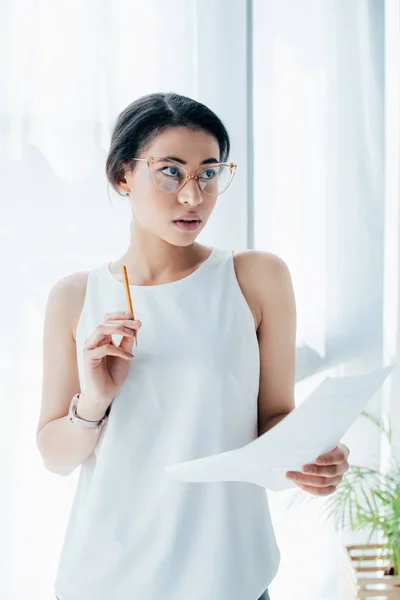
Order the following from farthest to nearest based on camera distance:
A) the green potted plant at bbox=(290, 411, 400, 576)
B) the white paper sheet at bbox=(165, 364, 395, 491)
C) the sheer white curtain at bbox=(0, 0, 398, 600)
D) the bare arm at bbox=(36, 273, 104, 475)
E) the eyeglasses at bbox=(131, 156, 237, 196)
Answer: the green potted plant at bbox=(290, 411, 400, 576)
the sheer white curtain at bbox=(0, 0, 398, 600)
the bare arm at bbox=(36, 273, 104, 475)
the eyeglasses at bbox=(131, 156, 237, 196)
the white paper sheet at bbox=(165, 364, 395, 491)

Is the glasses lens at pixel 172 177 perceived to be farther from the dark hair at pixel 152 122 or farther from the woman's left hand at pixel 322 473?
the woman's left hand at pixel 322 473

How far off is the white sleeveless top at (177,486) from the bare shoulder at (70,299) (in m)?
0.14

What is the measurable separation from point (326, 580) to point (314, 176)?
4.44ft

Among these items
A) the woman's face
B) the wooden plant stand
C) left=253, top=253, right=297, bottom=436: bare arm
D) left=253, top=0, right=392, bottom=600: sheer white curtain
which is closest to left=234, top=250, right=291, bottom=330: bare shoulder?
left=253, top=253, right=297, bottom=436: bare arm

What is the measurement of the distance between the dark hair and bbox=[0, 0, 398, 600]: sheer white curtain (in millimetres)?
712

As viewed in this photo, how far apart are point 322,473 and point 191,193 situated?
472 mm

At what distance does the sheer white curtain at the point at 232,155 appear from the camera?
1.83 meters

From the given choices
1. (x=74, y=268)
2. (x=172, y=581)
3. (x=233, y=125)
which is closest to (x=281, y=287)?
(x=172, y=581)

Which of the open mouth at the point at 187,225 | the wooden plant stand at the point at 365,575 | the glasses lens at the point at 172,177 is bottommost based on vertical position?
the wooden plant stand at the point at 365,575

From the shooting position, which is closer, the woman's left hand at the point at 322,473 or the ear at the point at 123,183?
the woman's left hand at the point at 322,473

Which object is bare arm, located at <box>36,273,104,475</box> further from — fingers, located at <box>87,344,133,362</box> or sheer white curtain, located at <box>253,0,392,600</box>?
sheer white curtain, located at <box>253,0,392,600</box>

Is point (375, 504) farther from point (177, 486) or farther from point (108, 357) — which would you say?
point (108, 357)

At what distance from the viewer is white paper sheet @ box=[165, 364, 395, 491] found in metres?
0.81

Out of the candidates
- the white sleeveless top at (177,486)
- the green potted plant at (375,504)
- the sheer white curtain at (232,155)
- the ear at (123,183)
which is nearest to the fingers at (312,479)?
the white sleeveless top at (177,486)
